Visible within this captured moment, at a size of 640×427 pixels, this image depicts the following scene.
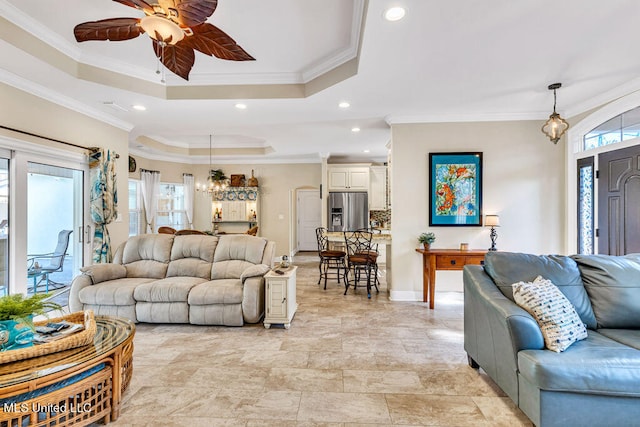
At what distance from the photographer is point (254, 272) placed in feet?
11.3

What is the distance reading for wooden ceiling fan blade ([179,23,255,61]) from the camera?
1.97m

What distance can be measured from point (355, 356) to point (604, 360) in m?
1.72

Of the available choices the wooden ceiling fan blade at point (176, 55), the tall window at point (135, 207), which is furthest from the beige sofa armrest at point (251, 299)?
the tall window at point (135, 207)

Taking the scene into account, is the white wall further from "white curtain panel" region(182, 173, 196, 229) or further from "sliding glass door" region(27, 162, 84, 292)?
"white curtain panel" region(182, 173, 196, 229)

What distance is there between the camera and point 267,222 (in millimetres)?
8242

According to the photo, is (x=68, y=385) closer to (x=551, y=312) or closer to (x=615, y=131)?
(x=551, y=312)

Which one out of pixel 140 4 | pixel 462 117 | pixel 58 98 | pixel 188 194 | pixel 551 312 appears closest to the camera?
pixel 140 4

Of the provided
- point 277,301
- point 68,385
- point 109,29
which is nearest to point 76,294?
point 68,385

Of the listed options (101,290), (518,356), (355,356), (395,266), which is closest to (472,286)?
(518,356)

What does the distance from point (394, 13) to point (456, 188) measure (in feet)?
9.47

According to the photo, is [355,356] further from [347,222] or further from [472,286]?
[347,222]

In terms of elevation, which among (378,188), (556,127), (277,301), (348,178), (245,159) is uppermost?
(245,159)

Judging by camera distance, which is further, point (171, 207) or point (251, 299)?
point (171, 207)

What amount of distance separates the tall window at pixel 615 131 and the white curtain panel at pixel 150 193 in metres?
8.06
